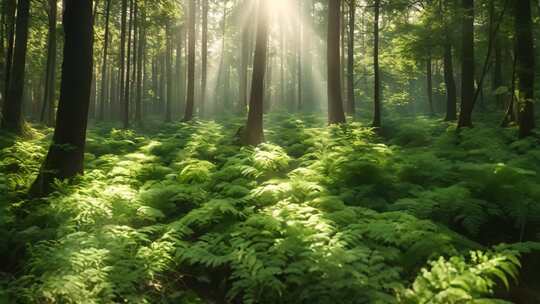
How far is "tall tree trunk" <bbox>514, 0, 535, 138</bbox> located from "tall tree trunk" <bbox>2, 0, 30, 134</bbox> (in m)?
16.8

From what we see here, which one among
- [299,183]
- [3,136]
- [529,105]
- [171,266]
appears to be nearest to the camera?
[171,266]

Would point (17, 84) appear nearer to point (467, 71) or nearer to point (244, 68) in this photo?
point (467, 71)

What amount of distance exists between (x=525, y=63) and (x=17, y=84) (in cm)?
1748

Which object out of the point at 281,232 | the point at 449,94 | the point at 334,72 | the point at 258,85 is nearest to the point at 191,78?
the point at 334,72

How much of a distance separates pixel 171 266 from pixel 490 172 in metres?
5.73

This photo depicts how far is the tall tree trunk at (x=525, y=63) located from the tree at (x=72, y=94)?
36.6 feet

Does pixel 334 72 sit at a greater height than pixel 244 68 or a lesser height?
lesser

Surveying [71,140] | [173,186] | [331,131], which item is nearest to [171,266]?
[173,186]

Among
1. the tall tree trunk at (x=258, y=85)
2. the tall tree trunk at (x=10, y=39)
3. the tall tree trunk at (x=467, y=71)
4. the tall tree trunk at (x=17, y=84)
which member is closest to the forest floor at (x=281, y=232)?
the tall tree trunk at (x=258, y=85)

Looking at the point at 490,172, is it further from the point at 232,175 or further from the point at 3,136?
the point at 3,136

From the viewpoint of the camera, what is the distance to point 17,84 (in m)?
15.3

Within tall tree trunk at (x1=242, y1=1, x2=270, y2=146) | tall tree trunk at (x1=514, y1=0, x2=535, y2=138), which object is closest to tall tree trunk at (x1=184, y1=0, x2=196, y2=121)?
tall tree trunk at (x1=242, y1=1, x2=270, y2=146)

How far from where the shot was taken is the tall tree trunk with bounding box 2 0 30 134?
14938 mm

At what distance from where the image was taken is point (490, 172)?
23.3 ft
